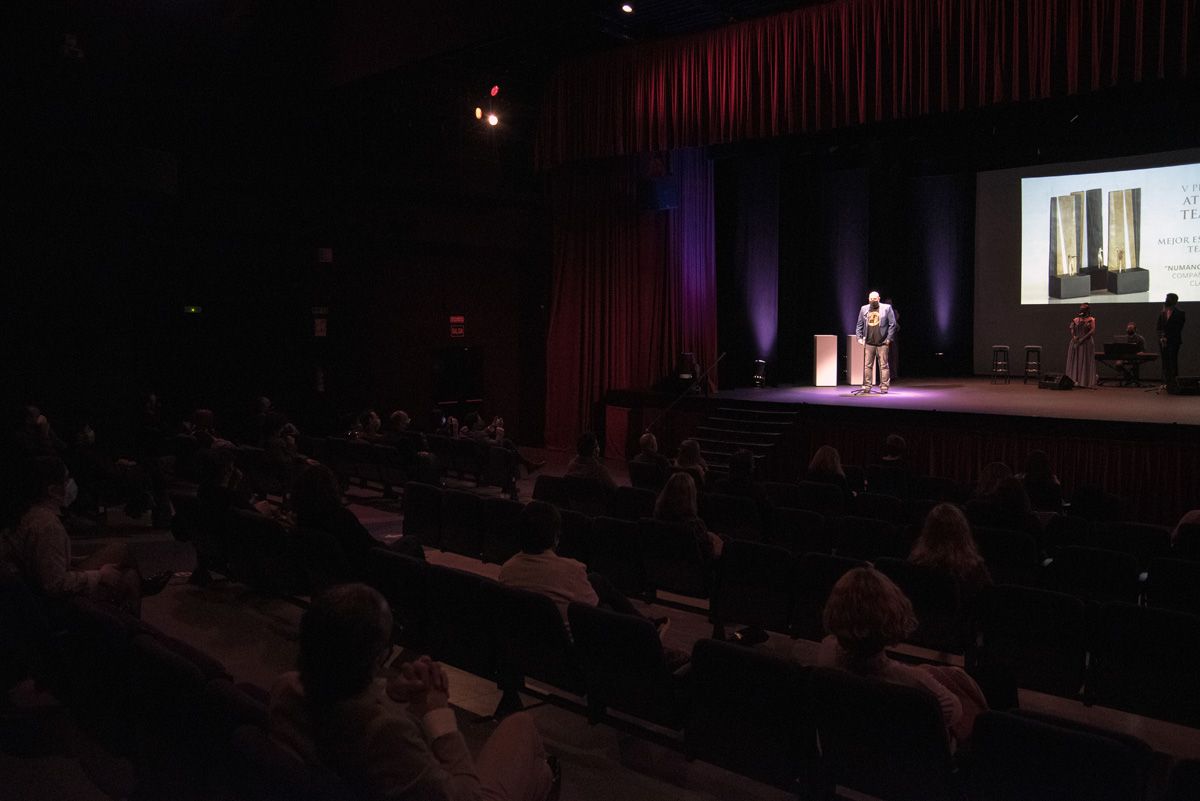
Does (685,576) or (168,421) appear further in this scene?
(168,421)

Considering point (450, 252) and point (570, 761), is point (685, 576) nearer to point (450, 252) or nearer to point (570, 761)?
point (570, 761)

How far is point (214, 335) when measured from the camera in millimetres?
12859

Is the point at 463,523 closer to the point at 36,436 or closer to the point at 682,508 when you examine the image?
the point at 682,508

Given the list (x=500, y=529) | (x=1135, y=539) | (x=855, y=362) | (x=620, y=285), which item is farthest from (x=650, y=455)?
(x=855, y=362)

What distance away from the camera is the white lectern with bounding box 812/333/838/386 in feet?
48.1

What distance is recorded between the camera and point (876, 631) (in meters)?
2.98

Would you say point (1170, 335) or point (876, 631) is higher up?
point (1170, 335)

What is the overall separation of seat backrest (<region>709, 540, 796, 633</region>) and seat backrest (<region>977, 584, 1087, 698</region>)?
96 centimetres

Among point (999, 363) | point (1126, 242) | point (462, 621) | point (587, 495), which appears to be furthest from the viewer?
point (999, 363)

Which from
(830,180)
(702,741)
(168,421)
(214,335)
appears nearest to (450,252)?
(214,335)

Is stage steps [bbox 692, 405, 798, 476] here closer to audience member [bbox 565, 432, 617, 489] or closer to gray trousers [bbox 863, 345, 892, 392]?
gray trousers [bbox 863, 345, 892, 392]

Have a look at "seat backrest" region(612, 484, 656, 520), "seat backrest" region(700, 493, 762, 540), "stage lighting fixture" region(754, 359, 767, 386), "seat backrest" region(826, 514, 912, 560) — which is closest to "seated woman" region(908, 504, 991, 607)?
"seat backrest" region(826, 514, 912, 560)

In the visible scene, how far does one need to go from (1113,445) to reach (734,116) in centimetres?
570

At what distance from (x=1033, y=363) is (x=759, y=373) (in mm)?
4914
